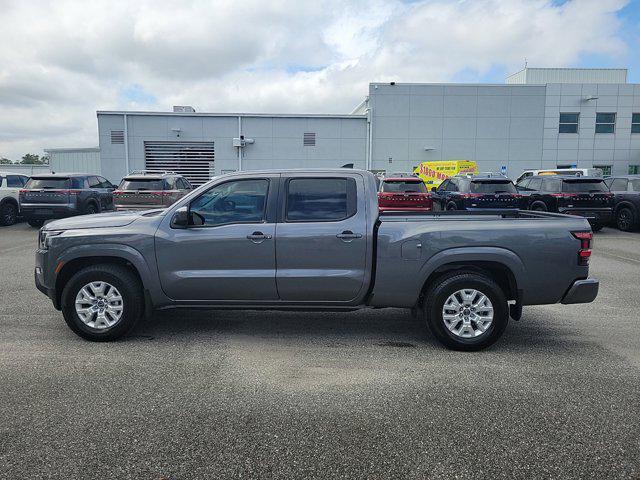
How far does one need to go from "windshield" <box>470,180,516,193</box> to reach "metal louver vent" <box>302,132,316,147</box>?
50.7ft

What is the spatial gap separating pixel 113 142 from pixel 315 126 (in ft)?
38.4

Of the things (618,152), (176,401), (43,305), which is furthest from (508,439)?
(618,152)

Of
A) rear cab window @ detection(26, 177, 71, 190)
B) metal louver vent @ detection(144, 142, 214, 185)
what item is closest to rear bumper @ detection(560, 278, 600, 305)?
rear cab window @ detection(26, 177, 71, 190)

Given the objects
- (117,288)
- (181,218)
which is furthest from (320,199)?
(117,288)

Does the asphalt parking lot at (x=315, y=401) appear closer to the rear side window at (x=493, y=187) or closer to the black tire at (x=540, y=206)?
the rear side window at (x=493, y=187)

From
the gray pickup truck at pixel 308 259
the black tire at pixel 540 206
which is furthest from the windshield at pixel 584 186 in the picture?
→ the gray pickup truck at pixel 308 259

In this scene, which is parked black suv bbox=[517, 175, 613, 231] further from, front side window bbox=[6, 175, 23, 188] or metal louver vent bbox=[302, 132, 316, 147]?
front side window bbox=[6, 175, 23, 188]

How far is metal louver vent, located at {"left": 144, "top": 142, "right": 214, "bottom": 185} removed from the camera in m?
28.5

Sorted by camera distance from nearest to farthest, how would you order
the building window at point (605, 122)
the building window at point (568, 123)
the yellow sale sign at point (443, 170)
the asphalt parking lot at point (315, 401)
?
the asphalt parking lot at point (315, 401), the yellow sale sign at point (443, 170), the building window at point (568, 123), the building window at point (605, 122)

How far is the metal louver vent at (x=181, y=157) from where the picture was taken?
28.5 metres

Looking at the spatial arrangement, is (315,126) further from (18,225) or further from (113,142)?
(18,225)

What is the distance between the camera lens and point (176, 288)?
194 inches

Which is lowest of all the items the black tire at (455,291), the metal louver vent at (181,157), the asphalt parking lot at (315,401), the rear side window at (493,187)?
the asphalt parking lot at (315,401)

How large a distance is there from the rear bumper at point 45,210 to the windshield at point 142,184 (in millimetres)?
1895
